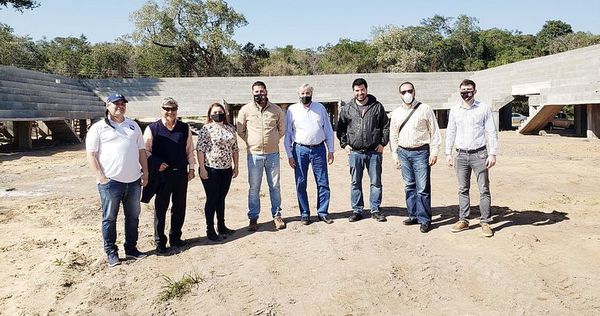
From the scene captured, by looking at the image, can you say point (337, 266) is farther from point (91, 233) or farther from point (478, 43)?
point (478, 43)

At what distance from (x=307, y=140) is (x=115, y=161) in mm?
1948

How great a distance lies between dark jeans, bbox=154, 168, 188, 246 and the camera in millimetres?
4121

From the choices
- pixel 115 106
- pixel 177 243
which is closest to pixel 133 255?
pixel 177 243

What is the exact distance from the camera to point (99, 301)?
3.29 meters

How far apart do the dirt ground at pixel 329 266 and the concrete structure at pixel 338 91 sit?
9658 mm

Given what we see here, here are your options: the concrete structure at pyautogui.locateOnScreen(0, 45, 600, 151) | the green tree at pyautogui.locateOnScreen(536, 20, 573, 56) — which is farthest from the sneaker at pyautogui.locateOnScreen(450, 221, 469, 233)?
the green tree at pyautogui.locateOnScreen(536, 20, 573, 56)

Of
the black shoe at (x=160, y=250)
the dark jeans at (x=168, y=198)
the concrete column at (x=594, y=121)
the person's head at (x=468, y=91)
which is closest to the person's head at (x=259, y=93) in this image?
the dark jeans at (x=168, y=198)

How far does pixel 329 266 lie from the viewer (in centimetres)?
372

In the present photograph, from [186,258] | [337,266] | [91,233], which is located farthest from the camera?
[91,233]

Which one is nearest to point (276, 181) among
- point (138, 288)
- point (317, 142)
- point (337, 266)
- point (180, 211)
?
point (317, 142)

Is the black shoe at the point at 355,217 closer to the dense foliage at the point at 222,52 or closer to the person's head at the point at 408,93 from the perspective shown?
the person's head at the point at 408,93

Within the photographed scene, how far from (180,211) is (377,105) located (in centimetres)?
234

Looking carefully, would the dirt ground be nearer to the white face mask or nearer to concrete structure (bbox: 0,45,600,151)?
the white face mask

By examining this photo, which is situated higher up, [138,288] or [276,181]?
[276,181]
